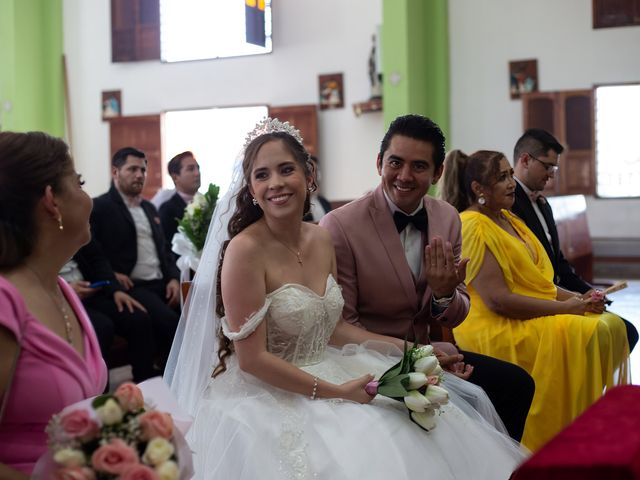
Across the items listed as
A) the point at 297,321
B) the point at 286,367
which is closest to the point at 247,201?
the point at 297,321

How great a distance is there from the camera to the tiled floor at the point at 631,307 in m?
6.12

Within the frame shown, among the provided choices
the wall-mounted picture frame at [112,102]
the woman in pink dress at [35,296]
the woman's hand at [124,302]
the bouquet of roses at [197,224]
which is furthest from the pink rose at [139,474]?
the wall-mounted picture frame at [112,102]

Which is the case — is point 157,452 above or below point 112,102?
below

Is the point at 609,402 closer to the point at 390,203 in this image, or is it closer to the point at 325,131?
the point at 390,203

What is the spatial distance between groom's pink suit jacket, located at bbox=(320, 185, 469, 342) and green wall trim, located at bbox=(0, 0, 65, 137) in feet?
34.8

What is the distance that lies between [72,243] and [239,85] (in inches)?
497

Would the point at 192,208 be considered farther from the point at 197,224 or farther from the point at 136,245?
the point at 136,245

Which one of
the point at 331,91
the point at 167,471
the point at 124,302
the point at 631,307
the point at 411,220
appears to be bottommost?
the point at 631,307

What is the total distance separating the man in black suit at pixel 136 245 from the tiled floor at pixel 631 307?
10.3 feet

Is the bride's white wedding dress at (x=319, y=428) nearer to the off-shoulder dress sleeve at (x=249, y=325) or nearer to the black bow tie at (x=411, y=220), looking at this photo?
the off-shoulder dress sleeve at (x=249, y=325)

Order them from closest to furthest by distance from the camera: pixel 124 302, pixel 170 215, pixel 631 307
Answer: pixel 124 302 < pixel 170 215 < pixel 631 307

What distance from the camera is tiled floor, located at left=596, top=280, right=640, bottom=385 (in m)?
6.12

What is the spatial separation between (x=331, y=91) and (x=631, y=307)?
6515mm

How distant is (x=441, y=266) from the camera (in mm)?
3012
